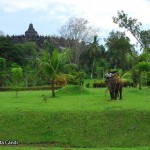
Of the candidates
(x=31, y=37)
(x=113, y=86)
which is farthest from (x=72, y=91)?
(x=31, y=37)

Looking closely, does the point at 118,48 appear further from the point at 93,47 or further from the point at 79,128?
the point at 79,128

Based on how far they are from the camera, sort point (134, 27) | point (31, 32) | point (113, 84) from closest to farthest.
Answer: point (113, 84)
point (134, 27)
point (31, 32)

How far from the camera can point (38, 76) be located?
143 feet

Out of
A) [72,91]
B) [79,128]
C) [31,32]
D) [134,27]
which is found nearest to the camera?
[79,128]

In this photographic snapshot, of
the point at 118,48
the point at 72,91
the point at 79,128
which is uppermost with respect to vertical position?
the point at 118,48

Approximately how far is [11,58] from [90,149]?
1863 inches

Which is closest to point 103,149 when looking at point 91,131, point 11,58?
point 91,131

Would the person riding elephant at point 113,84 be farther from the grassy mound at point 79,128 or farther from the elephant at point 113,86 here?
the grassy mound at point 79,128

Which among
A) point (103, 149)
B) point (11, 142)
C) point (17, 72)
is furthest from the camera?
point (17, 72)

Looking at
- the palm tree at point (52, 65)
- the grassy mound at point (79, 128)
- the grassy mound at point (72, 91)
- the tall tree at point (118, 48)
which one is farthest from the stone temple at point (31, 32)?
the grassy mound at point (79, 128)

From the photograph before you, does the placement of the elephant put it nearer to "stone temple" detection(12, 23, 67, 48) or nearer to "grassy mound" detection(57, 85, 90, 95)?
"grassy mound" detection(57, 85, 90, 95)

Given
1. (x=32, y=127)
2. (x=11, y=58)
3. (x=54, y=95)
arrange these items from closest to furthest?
(x=32, y=127) < (x=54, y=95) < (x=11, y=58)

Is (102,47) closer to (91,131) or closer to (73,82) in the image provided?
(73,82)

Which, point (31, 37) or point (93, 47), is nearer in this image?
point (93, 47)
